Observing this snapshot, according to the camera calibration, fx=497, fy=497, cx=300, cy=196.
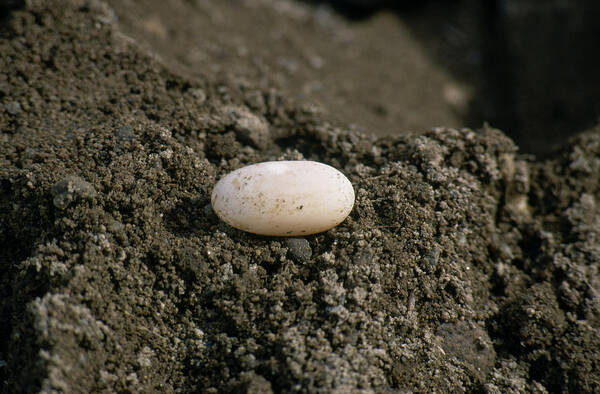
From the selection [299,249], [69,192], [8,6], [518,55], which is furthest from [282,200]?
[518,55]

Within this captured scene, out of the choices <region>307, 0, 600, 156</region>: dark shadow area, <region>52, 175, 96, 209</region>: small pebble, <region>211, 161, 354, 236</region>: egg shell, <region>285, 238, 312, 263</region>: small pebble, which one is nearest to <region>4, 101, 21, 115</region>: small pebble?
<region>52, 175, 96, 209</region>: small pebble

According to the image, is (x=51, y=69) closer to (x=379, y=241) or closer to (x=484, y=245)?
(x=379, y=241)

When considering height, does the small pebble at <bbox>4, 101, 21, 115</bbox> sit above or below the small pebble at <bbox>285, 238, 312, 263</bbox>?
below

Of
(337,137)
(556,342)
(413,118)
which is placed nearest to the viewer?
(556,342)

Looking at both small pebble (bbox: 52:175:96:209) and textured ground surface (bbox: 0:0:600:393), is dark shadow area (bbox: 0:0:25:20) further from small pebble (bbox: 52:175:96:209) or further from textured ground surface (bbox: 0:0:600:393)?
small pebble (bbox: 52:175:96:209)

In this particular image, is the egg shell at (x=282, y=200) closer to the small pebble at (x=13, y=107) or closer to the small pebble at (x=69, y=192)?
the small pebble at (x=69, y=192)

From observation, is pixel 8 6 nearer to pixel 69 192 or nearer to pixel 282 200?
pixel 69 192

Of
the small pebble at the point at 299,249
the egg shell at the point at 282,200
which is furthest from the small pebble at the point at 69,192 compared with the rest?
the small pebble at the point at 299,249

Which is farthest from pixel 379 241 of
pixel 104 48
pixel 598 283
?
pixel 104 48
